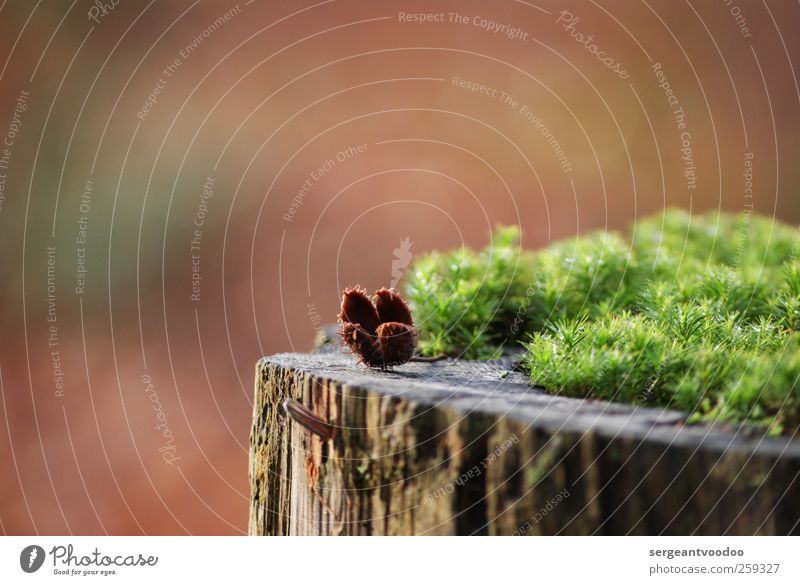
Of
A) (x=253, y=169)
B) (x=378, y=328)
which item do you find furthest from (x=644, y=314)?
(x=253, y=169)

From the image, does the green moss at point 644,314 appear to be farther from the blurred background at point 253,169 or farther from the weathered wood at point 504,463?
the blurred background at point 253,169

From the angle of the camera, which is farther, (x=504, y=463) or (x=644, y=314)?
(x=644, y=314)

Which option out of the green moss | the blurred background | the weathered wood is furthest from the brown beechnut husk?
the blurred background

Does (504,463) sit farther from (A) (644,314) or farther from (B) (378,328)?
(A) (644,314)

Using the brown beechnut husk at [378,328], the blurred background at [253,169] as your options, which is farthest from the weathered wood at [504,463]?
the blurred background at [253,169]

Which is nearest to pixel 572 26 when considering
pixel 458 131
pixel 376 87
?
pixel 458 131
